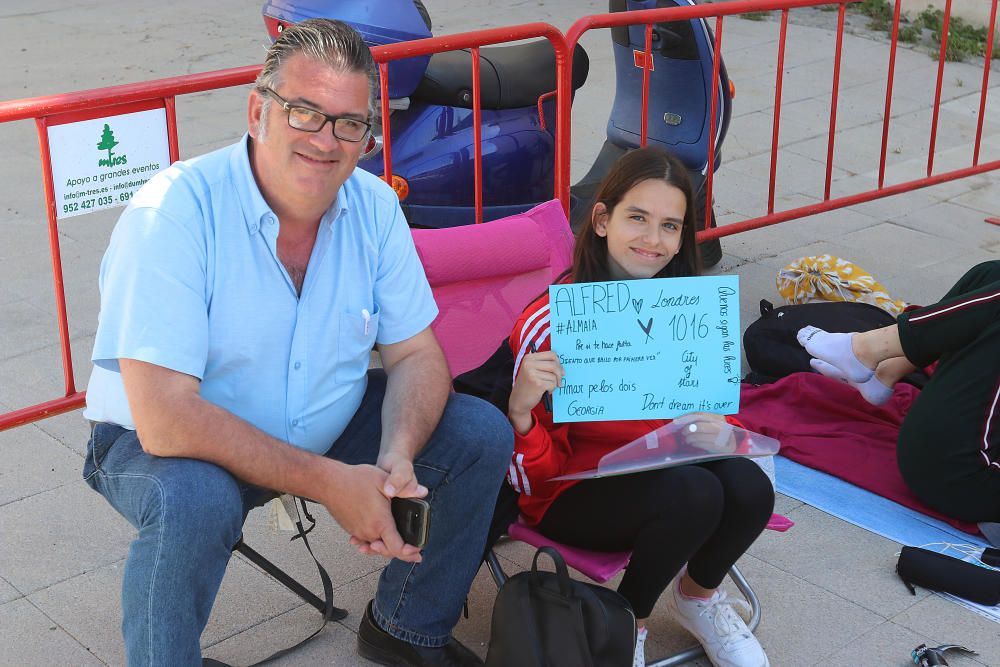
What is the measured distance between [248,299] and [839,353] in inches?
83.8

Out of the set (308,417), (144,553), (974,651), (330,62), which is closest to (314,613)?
(308,417)

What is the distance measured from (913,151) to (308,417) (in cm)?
564

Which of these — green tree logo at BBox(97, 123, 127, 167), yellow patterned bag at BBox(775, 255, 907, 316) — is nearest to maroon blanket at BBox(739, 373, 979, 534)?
yellow patterned bag at BBox(775, 255, 907, 316)

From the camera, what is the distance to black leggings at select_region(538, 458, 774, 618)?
263 cm

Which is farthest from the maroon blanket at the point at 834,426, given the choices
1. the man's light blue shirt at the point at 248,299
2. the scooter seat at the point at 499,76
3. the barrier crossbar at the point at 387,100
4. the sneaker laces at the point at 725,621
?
the man's light blue shirt at the point at 248,299

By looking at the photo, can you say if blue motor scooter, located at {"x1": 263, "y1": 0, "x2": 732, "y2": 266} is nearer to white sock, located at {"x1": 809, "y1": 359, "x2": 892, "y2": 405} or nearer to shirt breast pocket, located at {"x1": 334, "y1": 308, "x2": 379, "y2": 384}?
white sock, located at {"x1": 809, "y1": 359, "x2": 892, "y2": 405}

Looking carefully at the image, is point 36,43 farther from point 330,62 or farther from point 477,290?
point 330,62

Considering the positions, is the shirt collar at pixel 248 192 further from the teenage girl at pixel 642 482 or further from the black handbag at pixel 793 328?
the black handbag at pixel 793 328

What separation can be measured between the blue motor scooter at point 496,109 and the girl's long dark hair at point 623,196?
1428 millimetres

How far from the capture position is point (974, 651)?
2.99 metres

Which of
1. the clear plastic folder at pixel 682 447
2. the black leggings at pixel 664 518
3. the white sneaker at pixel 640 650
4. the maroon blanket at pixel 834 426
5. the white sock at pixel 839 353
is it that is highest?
the clear plastic folder at pixel 682 447

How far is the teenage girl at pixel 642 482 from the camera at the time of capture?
2.66 m

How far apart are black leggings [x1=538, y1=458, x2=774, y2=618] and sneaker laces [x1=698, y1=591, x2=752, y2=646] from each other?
10 centimetres

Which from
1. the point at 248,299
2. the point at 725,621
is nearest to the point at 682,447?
the point at 725,621
